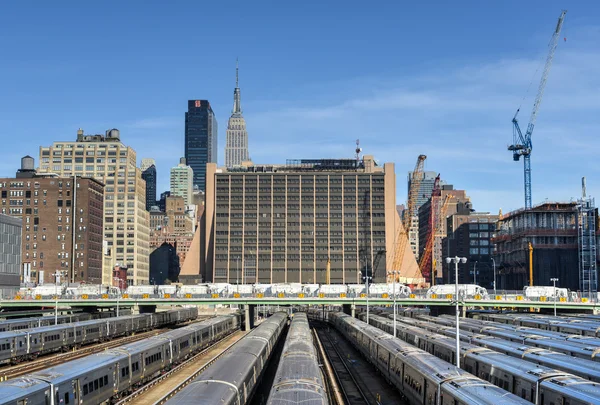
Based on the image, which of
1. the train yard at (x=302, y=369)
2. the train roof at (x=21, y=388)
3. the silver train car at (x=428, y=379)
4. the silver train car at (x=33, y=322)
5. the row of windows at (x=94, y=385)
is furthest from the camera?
the silver train car at (x=33, y=322)

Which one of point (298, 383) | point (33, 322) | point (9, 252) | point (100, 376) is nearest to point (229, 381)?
point (298, 383)

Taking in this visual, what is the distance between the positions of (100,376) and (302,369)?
13040 mm

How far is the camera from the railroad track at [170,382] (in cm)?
4771

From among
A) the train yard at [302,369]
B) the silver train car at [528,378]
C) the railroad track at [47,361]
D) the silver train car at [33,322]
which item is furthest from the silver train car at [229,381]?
the silver train car at [33,322]

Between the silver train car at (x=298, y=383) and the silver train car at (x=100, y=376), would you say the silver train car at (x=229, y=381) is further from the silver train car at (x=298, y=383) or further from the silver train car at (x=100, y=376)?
the silver train car at (x=100, y=376)

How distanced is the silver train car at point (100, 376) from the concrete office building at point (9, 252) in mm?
104354

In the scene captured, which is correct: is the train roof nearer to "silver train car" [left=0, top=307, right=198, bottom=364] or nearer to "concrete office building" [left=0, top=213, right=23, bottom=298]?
"silver train car" [left=0, top=307, right=198, bottom=364]

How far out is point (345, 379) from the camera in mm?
61688

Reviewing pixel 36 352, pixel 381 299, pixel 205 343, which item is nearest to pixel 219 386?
pixel 36 352

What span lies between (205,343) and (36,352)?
2160 cm

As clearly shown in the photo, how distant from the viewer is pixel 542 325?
8350cm

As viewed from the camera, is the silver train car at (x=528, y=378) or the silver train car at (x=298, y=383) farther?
the silver train car at (x=528, y=378)

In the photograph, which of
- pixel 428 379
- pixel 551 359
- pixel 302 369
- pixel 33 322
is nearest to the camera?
pixel 302 369

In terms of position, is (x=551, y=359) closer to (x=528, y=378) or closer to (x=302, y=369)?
(x=528, y=378)
